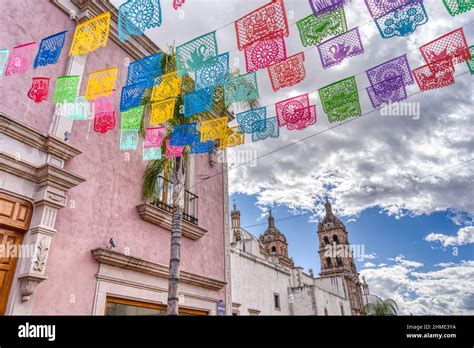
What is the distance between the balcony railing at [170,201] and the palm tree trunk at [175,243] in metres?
1.03

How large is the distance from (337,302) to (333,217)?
2730 cm

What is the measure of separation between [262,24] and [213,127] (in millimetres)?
2106

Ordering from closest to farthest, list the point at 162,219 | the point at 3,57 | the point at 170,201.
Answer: the point at 3,57
the point at 162,219
the point at 170,201

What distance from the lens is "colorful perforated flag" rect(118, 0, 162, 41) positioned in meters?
4.75

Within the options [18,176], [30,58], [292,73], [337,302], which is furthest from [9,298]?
[337,302]

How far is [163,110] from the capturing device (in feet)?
19.6

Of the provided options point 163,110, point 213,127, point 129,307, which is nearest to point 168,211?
point 129,307

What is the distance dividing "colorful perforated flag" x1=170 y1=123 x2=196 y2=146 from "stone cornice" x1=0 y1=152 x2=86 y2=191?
1.93 m

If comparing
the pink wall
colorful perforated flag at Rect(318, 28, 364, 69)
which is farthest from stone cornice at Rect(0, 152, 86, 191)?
colorful perforated flag at Rect(318, 28, 364, 69)

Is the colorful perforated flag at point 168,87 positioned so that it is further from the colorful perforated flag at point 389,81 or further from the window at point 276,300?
the window at point 276,300

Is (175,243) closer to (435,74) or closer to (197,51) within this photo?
(197,51)

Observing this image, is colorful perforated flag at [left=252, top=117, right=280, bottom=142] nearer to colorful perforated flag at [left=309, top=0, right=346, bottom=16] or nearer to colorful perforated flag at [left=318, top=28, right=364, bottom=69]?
colorful perforated flag at [left=318, top=28, right=364, bottom=69]
